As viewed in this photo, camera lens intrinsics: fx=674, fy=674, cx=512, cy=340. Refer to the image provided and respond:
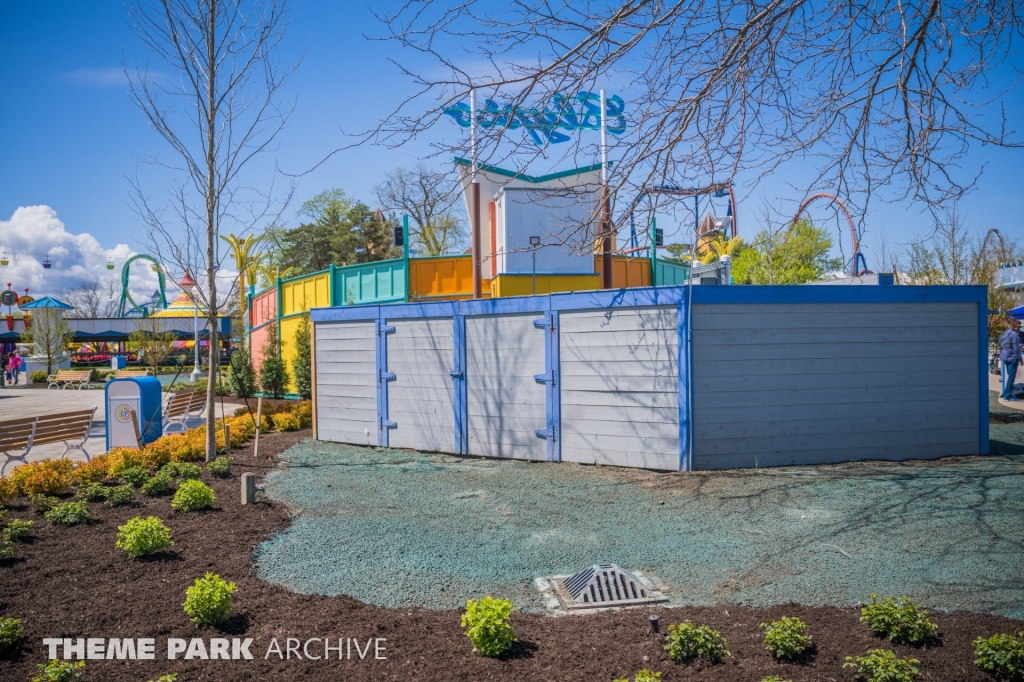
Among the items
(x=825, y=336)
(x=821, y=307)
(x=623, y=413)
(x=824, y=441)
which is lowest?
(x=824, y=441)

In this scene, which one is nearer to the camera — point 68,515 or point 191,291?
point 68,515

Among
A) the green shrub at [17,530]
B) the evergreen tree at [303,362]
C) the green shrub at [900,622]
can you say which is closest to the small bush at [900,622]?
the green shrub at [900,622]

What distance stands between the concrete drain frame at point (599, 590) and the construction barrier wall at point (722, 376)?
3399mm

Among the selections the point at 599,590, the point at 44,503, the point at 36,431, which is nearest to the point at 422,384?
the point at 44,503

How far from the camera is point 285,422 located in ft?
40.2

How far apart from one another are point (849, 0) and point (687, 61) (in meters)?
1.32

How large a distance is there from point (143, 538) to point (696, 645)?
3.88 meters

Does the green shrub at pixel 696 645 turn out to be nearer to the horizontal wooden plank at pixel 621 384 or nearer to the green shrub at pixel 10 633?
the green shrub at pixel 10 633

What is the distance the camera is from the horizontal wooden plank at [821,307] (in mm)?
7863

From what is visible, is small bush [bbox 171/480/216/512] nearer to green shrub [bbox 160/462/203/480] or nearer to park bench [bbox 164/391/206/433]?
green shrub [bbox 160/462/203/480]

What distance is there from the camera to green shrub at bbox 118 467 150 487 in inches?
284

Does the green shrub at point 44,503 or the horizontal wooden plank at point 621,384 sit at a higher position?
the horizontal wooden plank at point 621,384

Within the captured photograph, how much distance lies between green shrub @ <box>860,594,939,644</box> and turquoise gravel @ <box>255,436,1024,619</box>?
0.51 meters

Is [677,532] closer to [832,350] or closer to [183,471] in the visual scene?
[832,350]
